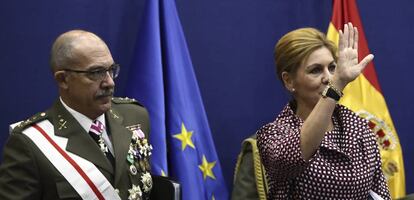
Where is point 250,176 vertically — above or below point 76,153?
below

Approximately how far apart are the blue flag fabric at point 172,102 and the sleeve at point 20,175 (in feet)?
3.56

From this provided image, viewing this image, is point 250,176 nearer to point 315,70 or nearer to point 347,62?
point 315,70

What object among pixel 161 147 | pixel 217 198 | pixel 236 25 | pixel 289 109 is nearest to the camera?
pixel 289 109

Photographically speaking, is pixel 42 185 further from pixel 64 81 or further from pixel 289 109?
pixel 289 109

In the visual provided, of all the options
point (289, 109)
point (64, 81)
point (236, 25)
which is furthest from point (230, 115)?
point (64, 81)

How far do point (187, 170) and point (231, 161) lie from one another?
0.55 meters

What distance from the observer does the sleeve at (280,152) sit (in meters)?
2.42

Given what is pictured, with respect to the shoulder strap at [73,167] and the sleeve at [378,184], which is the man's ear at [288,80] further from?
the shoulder strap at [73,167]

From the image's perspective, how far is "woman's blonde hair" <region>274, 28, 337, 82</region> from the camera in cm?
260

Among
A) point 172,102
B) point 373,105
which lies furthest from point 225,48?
point 373,105

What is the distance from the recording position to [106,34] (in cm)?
358

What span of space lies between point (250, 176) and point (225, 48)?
1134 mm

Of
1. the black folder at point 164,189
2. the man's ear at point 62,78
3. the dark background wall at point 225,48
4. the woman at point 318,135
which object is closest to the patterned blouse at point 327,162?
the woman at point 318,135

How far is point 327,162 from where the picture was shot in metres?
2.52
